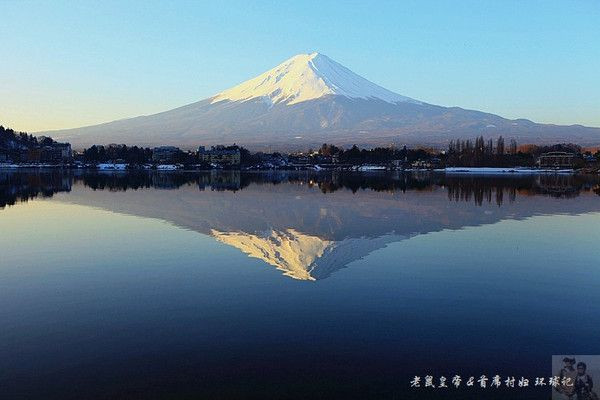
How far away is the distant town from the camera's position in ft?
370

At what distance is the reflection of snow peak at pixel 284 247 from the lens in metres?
11.2

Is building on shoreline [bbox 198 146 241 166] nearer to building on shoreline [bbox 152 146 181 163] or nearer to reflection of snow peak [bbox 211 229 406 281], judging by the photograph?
building on shoreline [bbox 152 146 181 163]

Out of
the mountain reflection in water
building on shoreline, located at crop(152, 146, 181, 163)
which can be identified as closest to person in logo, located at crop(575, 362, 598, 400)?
the mountain reflection in water

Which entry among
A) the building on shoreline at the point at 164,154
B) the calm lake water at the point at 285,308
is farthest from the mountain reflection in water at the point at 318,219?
the building on shoreline at the point at 164,154

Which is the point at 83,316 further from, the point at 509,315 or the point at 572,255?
the point at 572,255

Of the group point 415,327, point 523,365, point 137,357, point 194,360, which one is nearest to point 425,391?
point 523,365

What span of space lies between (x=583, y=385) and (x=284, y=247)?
8.79 m

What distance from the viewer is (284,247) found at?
13.4 metres

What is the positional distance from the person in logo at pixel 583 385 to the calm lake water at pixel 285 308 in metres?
0.37

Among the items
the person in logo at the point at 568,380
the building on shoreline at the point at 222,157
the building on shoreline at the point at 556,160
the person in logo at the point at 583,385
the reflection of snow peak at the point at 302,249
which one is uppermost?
the building on shoreline at the point at 222,157

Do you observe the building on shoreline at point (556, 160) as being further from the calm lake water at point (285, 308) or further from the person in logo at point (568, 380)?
the person in logo at point (568, 380)

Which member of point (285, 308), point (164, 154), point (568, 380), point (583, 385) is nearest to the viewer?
point (583, 385)

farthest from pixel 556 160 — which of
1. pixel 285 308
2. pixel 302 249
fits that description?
pixel 285 308

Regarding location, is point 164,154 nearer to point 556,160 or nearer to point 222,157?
point 222,157
